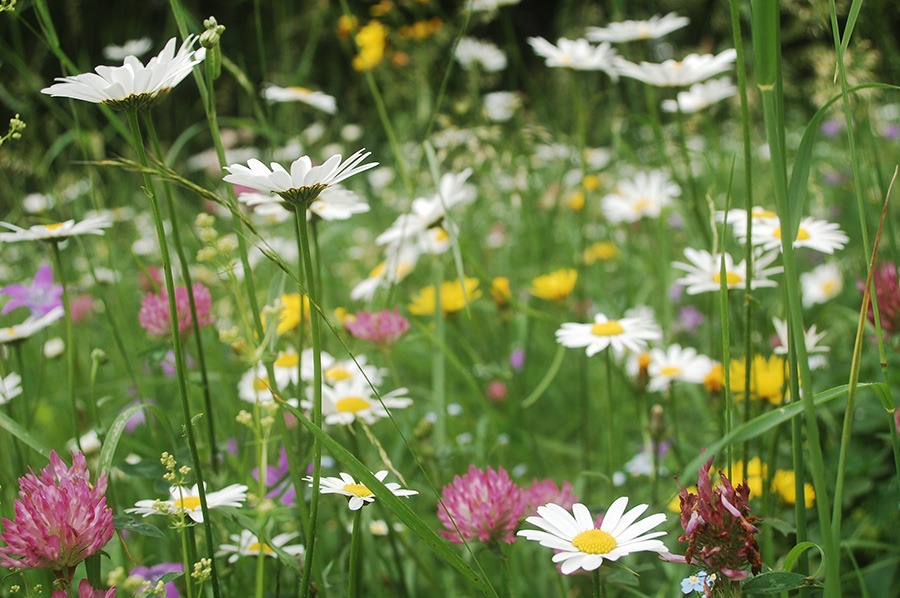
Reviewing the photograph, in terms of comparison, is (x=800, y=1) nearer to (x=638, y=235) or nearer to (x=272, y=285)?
(x=638, y=235)

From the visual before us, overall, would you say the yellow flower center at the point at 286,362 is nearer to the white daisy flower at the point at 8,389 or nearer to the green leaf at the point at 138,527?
the white daisy flower at the point at 8,389

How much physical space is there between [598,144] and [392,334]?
268cm

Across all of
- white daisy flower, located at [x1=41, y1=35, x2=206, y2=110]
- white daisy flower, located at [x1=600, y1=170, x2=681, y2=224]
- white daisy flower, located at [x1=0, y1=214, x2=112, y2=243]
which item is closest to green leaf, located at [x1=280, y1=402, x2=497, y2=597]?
white daisy flower, located at [x1=41, y1=35, x2=206, y2=110]

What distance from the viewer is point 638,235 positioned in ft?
7.93

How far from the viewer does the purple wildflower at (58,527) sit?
555mm

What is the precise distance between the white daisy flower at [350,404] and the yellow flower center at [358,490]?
177mm

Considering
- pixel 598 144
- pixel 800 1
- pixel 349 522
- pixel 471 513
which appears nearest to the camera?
pixel 471 513

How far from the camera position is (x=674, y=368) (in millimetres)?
1137

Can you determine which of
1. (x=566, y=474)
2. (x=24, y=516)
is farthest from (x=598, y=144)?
(x=24, y=516)

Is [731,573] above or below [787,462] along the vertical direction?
below

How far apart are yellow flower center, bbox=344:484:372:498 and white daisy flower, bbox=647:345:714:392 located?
56 cm

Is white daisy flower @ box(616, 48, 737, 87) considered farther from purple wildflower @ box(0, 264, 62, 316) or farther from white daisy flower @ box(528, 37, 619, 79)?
purple wildflower @ box(0, 264, 62, 316)

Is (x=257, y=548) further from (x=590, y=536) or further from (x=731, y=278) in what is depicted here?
(x=731, y=278)

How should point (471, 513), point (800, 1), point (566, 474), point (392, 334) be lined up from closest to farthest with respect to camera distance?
1. point (471, 513)
2. point (392, 334)
3. point (566, 474)
4. point (800, 1)
